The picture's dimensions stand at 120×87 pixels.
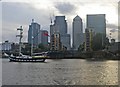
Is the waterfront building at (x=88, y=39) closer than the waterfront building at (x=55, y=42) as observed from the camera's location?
Yes

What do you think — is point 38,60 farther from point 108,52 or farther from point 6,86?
point 6,86

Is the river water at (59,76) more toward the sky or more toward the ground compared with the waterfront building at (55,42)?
more toward the ground

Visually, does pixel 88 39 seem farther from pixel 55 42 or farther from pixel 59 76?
pixel 59 76

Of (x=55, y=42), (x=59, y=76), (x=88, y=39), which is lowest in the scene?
(x=59, y=76)

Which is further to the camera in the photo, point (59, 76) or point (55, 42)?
point (55, 42)

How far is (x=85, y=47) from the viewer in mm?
181750

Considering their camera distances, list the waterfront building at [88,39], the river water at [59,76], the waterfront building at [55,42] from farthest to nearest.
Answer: the waterfront building at [55,42]
the waterfront building at [88,39]
the river water at [59,76]

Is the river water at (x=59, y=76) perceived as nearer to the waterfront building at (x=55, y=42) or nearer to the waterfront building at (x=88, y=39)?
the waterfront building at (x=88, y=39)

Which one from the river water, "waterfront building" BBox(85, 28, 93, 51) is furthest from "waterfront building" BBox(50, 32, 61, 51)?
the river water

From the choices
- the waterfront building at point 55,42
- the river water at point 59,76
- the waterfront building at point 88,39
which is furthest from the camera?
the waterfront building at point 55,42

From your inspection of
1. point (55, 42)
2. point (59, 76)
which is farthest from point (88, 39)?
point (59, 76)

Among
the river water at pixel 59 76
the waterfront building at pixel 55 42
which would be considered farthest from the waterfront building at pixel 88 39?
the river water at pixel 59 76

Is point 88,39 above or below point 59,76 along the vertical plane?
above

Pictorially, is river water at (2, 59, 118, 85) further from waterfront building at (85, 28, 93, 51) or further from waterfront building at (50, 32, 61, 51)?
waterfront building at (50, 32, 61, 51)
